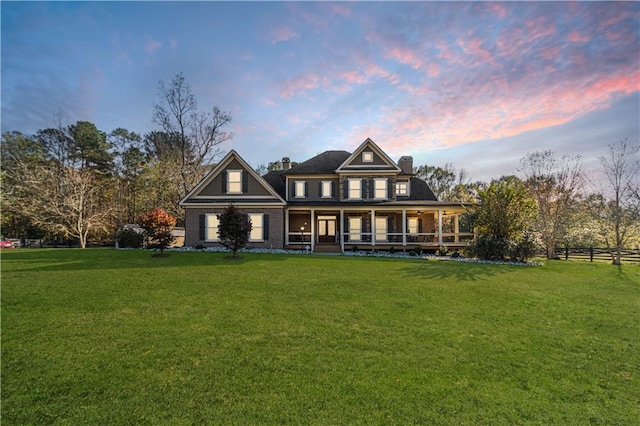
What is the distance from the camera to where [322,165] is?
82.7 ft

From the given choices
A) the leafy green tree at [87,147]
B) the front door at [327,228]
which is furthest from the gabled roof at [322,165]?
the leafy green tree at [87,147]

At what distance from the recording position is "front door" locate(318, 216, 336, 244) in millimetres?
24689

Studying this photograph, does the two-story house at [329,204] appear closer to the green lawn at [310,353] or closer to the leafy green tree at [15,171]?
the green lawn at [310,353]

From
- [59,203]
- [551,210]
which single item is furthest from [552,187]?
[59,203]

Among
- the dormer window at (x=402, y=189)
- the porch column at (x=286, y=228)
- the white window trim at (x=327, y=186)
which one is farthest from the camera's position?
the dormer window at (x=402, y=189)

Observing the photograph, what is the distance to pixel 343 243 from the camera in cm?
2211

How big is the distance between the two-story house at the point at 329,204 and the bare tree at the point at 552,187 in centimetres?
808

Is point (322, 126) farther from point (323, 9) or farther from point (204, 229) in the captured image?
point (204, 229)

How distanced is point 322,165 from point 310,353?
68.8 ft

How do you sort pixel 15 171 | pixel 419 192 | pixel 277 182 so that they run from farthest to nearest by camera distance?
pixel 15 171, pixel 277 182, pixel 419 192

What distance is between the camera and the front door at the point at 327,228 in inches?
972

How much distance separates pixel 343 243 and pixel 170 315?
1610 centimetres

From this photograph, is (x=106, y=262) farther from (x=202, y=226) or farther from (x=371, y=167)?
(x=371, y=167)

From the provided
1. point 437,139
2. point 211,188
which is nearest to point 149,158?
point 211,188
